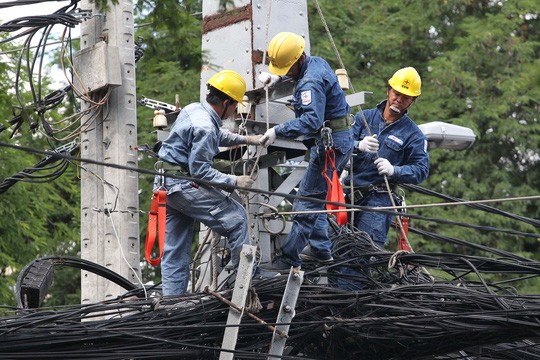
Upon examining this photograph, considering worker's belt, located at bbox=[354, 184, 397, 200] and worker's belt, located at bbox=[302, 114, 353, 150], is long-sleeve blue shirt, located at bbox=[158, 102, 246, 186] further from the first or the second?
worker's belt, located at bbox=[354, 184, 397, 200]

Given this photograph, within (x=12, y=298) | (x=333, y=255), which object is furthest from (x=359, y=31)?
(x=333, y=255)

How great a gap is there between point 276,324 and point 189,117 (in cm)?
180

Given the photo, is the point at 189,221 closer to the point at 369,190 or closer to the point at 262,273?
the point at 262,273

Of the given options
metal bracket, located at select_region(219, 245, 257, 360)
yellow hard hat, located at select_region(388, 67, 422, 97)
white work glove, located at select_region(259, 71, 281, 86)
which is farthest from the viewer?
yellow hard hat, located at select_region(388, 67, 422, 97)

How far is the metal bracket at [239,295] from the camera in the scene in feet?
33.0

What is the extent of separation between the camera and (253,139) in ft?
35.7

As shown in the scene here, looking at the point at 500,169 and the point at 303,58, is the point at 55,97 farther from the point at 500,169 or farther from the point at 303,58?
the point at 500,169

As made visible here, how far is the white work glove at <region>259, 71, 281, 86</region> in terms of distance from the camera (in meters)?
11.1

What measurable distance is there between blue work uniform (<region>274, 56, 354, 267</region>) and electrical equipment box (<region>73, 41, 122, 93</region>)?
5.46 feet

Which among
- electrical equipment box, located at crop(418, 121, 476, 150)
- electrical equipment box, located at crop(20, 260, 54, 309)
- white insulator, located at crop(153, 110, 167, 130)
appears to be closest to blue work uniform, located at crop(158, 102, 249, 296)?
white insulator, located at crop(153, 110, 167, 130)

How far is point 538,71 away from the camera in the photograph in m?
8.78

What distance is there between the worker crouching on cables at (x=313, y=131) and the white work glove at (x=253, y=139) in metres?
0.07

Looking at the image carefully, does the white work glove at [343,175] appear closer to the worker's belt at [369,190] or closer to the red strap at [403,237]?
the worker's belt at [369,190]

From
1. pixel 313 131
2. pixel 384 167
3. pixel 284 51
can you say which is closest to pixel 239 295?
pixel 313 131
